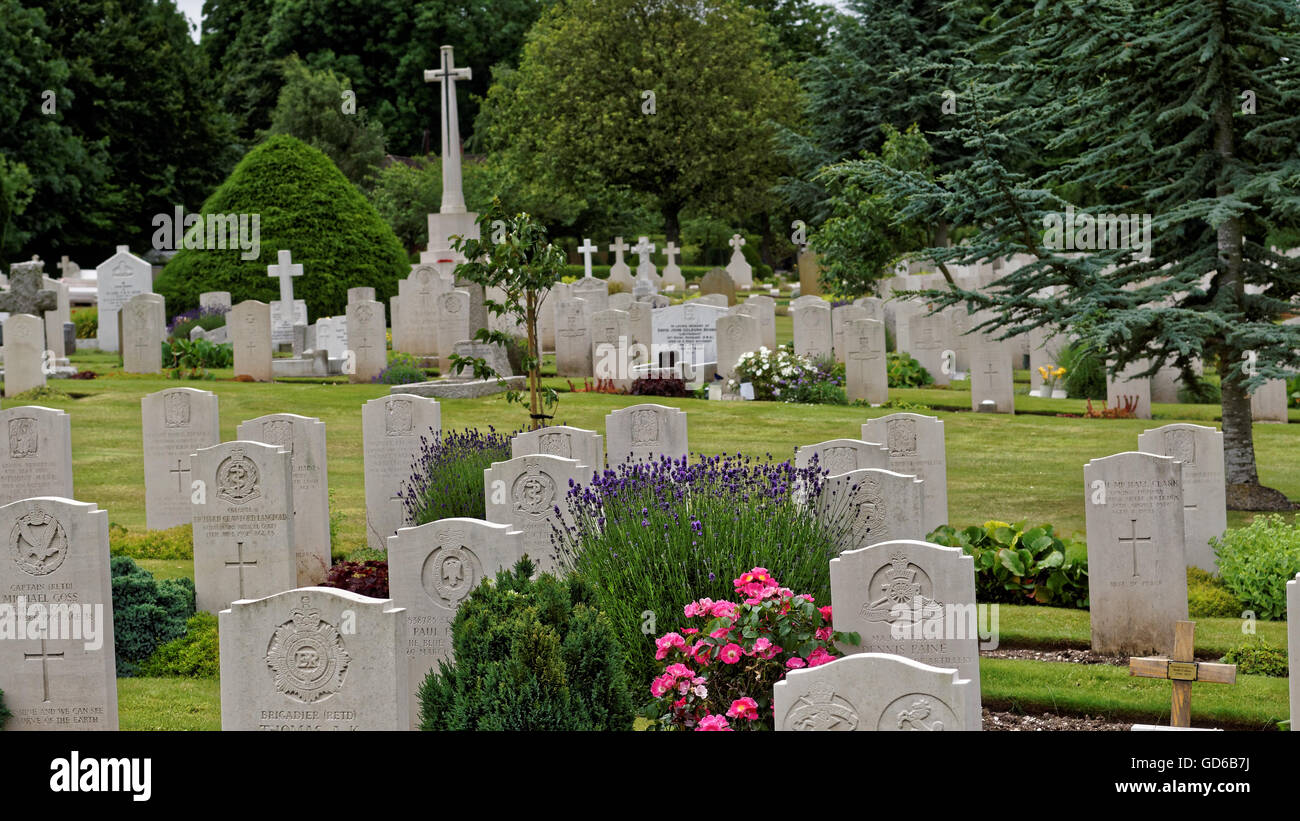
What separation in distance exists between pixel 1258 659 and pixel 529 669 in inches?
195

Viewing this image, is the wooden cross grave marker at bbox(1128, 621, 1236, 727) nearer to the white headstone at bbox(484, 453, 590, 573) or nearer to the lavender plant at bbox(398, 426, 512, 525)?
the white headstone at bbox(484, 453, 590, 573)

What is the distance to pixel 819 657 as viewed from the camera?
7.37 m

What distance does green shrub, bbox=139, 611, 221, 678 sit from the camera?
30.6ft

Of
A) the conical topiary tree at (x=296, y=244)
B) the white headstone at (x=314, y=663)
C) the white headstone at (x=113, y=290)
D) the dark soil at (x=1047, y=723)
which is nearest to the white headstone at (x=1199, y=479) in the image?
the dark soil at (x=1047, y=723)

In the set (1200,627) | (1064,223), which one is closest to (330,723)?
(1200,627)

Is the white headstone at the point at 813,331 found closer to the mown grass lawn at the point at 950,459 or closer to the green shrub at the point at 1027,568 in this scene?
the mown grass lawn at the point at 950,459

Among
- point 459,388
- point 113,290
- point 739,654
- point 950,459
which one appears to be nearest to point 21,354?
point 459,388

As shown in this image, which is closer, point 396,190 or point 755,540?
point 755,540

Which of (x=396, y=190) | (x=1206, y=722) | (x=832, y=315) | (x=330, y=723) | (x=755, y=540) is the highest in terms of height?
(x=396, y=190)

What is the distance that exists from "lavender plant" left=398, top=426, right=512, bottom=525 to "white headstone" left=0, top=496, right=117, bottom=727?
12.9ft

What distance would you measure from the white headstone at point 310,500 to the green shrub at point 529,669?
178 inches

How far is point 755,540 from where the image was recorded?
28.0ft

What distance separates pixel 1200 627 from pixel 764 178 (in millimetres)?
35948
